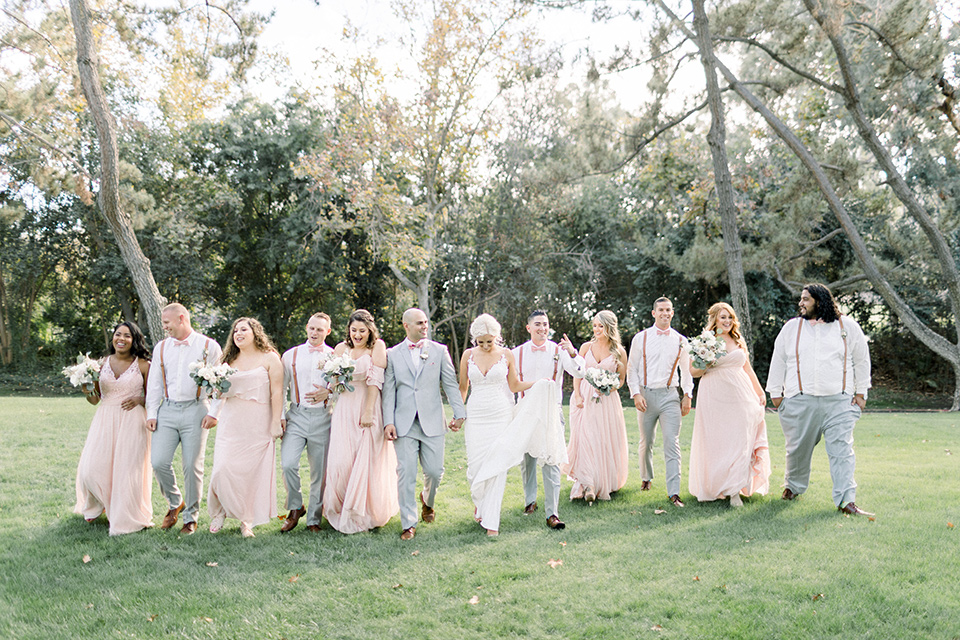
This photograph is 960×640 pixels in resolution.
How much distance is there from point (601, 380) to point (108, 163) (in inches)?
317

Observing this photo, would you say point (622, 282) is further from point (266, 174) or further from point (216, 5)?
point (216, 5)

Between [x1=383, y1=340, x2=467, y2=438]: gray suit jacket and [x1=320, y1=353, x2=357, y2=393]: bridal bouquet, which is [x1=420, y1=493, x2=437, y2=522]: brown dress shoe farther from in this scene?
[x1=320, y1=353, x2=357, y2=393]: bridal bouquet

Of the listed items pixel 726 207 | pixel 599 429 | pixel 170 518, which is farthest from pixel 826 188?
pixel 170 518

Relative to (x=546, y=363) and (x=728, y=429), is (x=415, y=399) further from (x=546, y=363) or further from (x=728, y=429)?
(x=728, y=429)

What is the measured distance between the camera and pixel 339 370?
21.0 feet

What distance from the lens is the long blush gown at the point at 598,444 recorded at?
25.4ft

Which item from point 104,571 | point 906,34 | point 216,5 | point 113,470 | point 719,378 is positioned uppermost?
point 906,34

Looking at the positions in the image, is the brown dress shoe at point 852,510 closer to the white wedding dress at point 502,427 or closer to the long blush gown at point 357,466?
the white wedding dress at point 502,427

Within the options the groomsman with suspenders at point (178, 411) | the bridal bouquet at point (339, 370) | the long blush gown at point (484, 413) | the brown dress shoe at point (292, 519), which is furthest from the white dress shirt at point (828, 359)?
the groomsman with suspenders at point (178, 411)

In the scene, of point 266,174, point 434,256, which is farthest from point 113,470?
point 266,174

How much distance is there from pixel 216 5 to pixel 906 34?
13643 millimetres

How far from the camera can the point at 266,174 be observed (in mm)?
24328

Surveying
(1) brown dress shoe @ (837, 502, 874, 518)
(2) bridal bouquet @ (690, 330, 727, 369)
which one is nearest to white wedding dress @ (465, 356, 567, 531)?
(2) bridal bouquet @ (690, 330, 727, 369)

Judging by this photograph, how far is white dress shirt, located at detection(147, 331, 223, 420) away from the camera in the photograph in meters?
6.71
